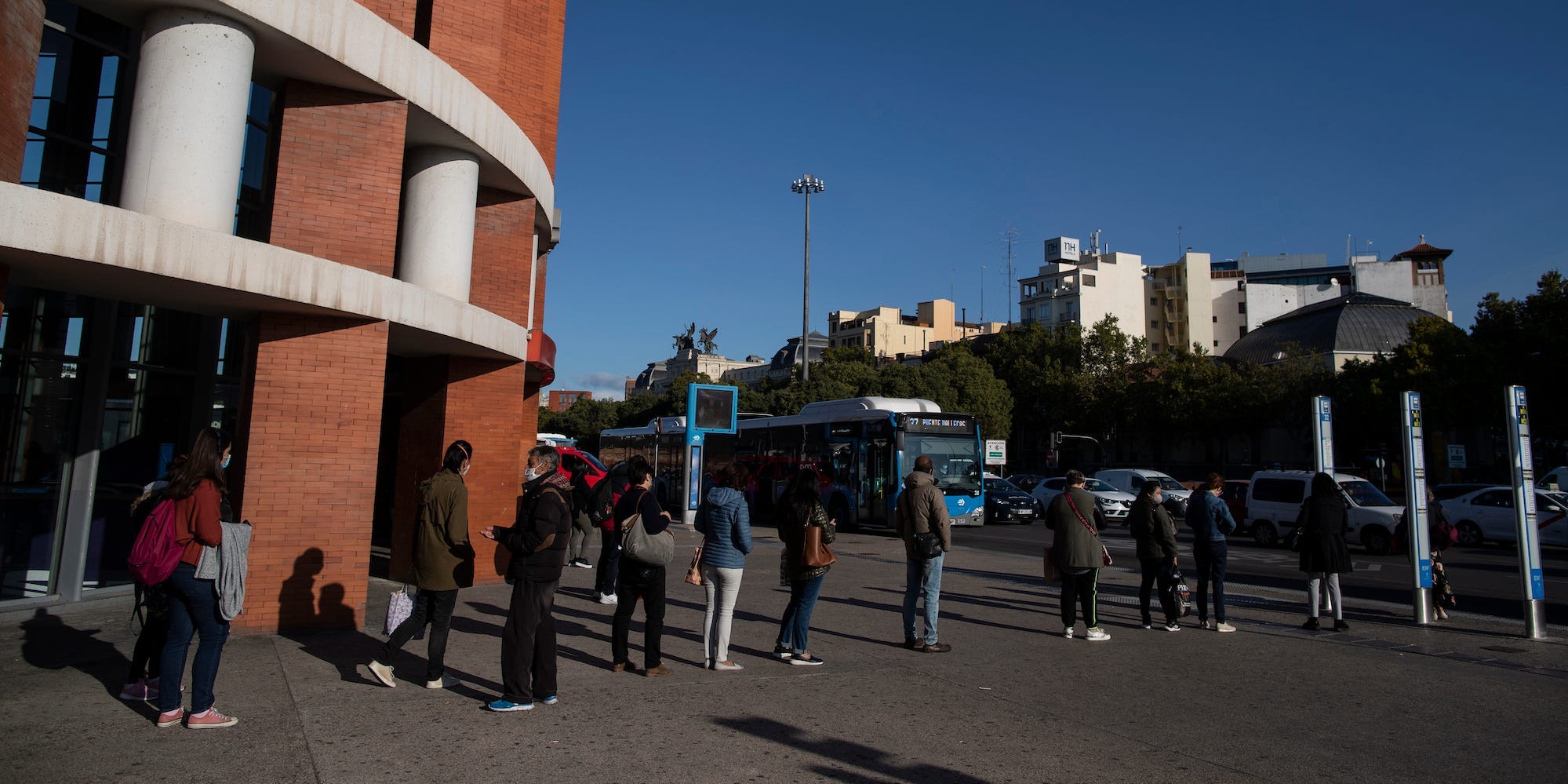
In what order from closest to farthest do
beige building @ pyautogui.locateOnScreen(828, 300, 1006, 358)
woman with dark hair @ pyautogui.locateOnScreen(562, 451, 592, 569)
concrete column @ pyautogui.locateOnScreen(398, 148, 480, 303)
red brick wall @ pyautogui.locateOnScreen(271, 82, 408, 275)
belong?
red brick wall @ pyautogui.locateOnScreen(271, 82, 408, 275) → woman with dark hair @ pyautogui.locateOnScreen(562, 451, 592, 569) → concrete column @ pyautogui.locateOnScreen(398, 148, 480, 303) → beige building @ pyautogui.locateOnScreen(828, 300, 1006, 358)

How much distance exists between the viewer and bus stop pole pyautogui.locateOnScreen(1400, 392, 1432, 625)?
10500 millimetres

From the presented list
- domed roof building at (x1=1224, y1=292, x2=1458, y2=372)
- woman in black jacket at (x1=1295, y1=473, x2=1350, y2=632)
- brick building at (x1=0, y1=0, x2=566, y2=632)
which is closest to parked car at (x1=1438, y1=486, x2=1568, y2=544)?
woman in black jacket at (x1=1295, y1=473, x2=1350, y2=632)

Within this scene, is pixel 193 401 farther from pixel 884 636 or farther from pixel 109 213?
pixel 884 636

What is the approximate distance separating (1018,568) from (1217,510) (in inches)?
269

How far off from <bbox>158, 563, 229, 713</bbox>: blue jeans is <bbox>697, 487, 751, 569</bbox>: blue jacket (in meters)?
3.41

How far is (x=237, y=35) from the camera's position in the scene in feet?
26.6

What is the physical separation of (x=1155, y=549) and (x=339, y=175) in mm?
9261

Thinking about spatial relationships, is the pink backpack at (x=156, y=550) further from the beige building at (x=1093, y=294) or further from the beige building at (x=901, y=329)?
the beige building at (x=901, y=329)

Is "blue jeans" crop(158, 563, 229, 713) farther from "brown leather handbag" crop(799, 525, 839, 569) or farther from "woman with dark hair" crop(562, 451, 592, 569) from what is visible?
"brown leather handbag" crop(799, 525, 839, 569)

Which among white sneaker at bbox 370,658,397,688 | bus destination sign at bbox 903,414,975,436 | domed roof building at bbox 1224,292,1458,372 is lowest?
white sneaker at bbox 370,658,397,688

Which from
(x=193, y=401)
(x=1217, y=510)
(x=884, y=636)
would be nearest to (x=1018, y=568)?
(x=1217, y=510)

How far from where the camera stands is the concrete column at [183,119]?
774 centimetres

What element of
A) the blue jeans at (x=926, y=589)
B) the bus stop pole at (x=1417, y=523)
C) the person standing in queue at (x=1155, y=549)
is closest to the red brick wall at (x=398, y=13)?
the blue jeans at (x=926, y=589)

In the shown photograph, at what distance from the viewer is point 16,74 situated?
6953 mm
